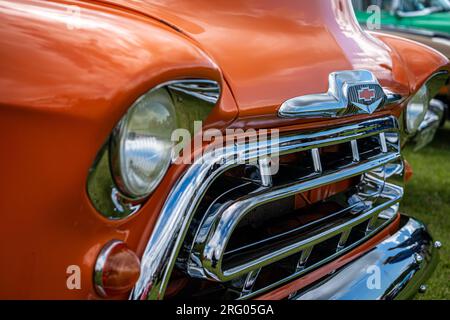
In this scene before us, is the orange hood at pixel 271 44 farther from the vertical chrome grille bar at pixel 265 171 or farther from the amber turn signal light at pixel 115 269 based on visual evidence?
the amber turn signal light at pixel 115 269

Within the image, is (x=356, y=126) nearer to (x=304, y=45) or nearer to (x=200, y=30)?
(x=304, y=45)

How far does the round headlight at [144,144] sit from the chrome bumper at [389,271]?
62cm

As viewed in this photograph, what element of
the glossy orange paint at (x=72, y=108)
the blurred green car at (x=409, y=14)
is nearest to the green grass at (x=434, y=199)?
the blurred green car at (x=409, y=14)

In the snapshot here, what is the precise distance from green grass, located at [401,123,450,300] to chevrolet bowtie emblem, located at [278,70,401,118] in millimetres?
1222

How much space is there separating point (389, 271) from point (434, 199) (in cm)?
256

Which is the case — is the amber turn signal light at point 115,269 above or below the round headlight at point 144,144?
below

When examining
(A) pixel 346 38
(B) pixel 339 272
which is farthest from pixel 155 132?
(A) pixel 346 38

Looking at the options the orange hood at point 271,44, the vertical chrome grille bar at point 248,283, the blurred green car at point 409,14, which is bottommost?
the vertical chrome grille bar at point 248,283

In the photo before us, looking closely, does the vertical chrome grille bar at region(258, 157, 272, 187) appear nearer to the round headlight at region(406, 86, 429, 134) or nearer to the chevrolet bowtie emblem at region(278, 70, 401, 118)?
the chevrolet bowtie emblem at region(278, 70, 401, 118)

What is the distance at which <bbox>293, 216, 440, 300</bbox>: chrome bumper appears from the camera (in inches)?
67.5

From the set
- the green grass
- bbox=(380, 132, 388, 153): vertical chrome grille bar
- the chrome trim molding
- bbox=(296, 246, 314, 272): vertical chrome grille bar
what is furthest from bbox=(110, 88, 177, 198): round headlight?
the green grass

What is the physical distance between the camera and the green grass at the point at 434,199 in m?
2.85

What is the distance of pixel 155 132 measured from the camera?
4.02ft

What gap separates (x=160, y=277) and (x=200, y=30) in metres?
0.64
